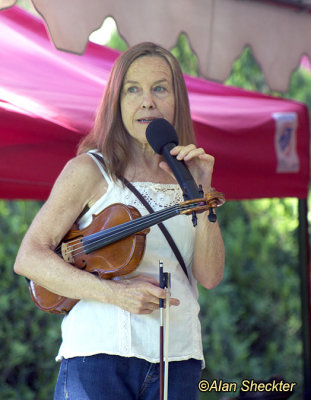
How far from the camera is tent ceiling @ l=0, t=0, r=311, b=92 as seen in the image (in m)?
2.24

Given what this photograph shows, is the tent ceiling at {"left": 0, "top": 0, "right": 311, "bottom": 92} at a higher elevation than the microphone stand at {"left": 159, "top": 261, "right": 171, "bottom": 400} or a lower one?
higher

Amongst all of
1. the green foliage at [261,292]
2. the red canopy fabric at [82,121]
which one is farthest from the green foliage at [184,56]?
the red canopy fabric at [82,121]

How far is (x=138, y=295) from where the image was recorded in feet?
5.49

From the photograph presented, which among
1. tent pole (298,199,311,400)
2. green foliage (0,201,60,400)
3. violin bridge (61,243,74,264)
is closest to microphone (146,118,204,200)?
violin bridge (61,243,74,264)

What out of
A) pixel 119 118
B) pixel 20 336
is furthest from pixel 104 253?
pixel 20 336

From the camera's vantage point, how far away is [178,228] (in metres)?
1.87

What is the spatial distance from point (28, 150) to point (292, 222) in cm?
327

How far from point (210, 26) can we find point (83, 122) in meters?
0.74

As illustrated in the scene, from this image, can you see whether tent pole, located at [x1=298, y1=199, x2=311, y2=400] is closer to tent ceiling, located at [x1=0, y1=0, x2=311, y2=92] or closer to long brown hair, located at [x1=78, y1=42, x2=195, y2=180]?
tent ceiling, located at [x1=0, y1=0, x2=311, y2=92]

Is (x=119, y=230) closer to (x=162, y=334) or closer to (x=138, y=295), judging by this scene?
(x=138, y=295)

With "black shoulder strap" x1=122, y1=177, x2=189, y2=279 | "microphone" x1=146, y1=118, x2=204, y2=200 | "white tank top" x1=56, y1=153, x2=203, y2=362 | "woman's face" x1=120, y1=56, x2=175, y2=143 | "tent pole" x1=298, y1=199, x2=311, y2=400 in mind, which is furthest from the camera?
"tent pole" x1=298, y1=199, x2=311, y2=400

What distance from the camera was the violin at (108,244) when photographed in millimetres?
1646

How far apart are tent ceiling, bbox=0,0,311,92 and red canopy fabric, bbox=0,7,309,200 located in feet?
0.73

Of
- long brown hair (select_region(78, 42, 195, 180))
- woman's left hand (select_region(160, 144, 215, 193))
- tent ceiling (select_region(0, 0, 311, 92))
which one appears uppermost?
tent ceiling (select_region(0, 0, 311, 92))
